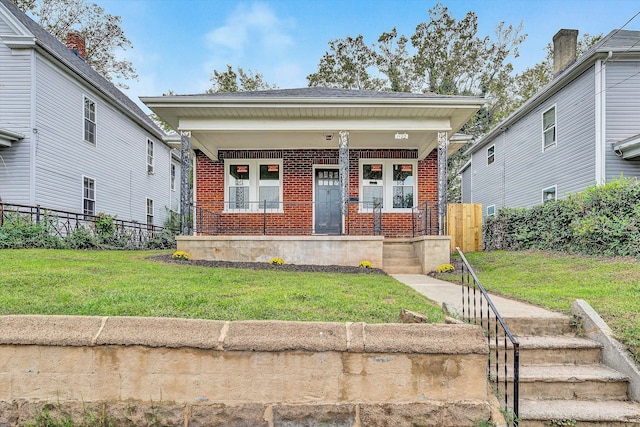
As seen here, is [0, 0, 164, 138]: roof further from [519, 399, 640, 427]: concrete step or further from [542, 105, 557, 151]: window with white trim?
[542, 105, 557, 151]: window with white trim

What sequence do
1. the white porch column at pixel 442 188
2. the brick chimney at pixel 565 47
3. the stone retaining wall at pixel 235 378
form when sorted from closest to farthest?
the stone retaining wall at pixel 235 378 < the white porch column at pixel 442 188 < the brick chimney at pixel 565 47

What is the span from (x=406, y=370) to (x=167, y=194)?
1902 cm

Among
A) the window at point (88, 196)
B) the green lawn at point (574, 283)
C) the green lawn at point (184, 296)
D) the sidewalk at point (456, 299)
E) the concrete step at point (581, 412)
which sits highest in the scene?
the window at point (88, 196)

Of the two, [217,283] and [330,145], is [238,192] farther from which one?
[217,283]

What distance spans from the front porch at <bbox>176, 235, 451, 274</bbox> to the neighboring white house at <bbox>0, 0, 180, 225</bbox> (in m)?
5.35

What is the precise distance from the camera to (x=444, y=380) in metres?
2.50

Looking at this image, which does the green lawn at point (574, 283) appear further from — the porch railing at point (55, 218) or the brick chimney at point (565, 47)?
the porch railing at point (55, 218)

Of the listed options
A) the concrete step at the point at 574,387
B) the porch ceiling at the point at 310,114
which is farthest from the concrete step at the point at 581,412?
the porch ceiling at the point at 310,114

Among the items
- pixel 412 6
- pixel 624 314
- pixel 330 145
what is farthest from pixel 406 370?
pixel 412 6

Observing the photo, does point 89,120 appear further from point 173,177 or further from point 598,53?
point 598,53

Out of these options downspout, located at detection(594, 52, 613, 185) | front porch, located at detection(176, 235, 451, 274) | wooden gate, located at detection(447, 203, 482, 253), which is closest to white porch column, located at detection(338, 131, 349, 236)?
front porch, located at detection(176, 235, 451, 274)

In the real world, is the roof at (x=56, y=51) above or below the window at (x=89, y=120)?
above

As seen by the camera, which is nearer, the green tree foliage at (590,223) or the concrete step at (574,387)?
the concrete step at (574,387)

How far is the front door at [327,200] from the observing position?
11719 mm
